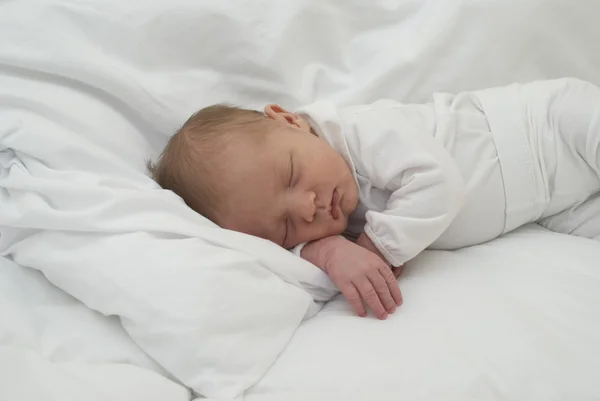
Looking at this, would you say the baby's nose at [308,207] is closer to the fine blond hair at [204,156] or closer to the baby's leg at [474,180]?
the fine blond hair at [204,156]

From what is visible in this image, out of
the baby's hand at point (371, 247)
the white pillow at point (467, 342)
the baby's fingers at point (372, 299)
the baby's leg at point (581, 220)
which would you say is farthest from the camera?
the baby's leg at point (581, 220)

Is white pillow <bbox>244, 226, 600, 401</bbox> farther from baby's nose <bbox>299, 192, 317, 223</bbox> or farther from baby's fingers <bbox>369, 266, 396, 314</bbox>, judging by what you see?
baby's nose <bbox>299, 192, 317, 223</bbox>

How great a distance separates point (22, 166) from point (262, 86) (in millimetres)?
483

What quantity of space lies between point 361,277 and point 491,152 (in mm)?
364

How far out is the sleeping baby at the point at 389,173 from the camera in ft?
3.25

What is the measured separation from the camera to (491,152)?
3.69 feet

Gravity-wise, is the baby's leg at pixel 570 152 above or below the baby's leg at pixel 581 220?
above

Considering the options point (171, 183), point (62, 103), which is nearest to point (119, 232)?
point (171, 183)

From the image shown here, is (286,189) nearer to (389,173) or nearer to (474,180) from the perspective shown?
(389,173)

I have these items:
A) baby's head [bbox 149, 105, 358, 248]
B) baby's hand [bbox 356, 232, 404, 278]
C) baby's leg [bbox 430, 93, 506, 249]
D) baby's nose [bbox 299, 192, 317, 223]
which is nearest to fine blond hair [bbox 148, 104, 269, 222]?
baby's head [bbox 149, 105, 358, 248]

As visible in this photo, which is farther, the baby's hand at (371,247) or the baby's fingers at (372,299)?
the baby's hand at (371,247)

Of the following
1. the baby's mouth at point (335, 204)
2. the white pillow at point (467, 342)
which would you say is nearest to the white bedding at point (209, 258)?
the white pillow at point (467, 342)

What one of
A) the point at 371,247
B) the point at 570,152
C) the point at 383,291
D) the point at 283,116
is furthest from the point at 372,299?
the point at 570,152

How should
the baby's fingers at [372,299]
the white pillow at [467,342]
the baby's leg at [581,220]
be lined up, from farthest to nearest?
the baby's leg at [581,220] → the baby's fingers at [372,299] → the white pillow at [467,342]
